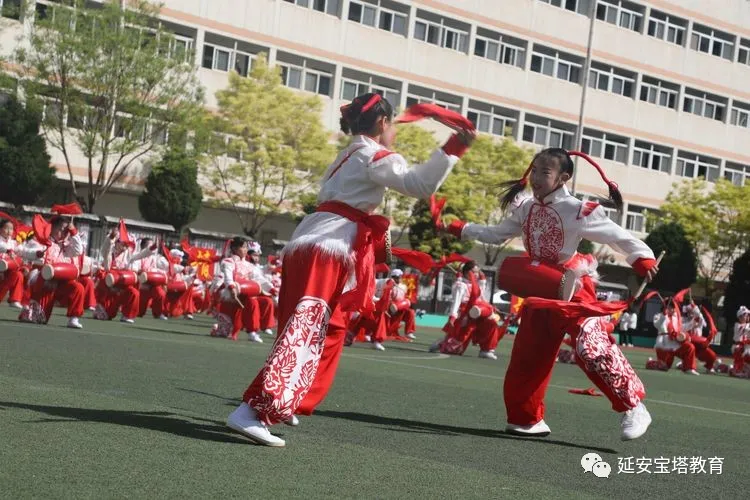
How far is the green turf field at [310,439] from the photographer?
4738 millimetres

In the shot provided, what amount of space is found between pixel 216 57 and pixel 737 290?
61.3 ft

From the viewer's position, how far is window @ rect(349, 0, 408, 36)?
4159cm

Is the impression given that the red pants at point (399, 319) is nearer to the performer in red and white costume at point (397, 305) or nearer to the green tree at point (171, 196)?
the performer in red and white costume at point (397, 305)

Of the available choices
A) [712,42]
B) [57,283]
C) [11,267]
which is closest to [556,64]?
[712,42]

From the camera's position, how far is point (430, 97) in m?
43.9

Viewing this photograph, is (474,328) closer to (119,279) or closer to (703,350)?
(703,350)

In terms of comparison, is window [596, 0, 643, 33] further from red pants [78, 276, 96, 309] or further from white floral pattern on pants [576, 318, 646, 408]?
white floral pattern on pants [576, 318, 646, 408]

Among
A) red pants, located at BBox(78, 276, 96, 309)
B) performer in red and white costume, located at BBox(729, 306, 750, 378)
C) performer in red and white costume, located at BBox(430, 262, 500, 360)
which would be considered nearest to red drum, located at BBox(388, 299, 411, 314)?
performer in red and white costume, located at BBox(430, 262, 500, 360)

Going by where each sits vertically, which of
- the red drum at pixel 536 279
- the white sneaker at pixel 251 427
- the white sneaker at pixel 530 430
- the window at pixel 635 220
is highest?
the window at pixel 635 220

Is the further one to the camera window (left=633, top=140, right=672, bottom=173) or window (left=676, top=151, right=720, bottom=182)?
window (left=676, top=151, right=720, bottom=182)

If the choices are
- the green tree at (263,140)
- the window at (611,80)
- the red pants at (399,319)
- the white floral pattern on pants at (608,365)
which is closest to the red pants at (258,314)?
the red pants at (399,319)

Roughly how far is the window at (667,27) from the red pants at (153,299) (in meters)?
34.6

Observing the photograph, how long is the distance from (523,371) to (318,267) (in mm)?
1834

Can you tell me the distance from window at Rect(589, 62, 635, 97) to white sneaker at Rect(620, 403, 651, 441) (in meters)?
42.9
